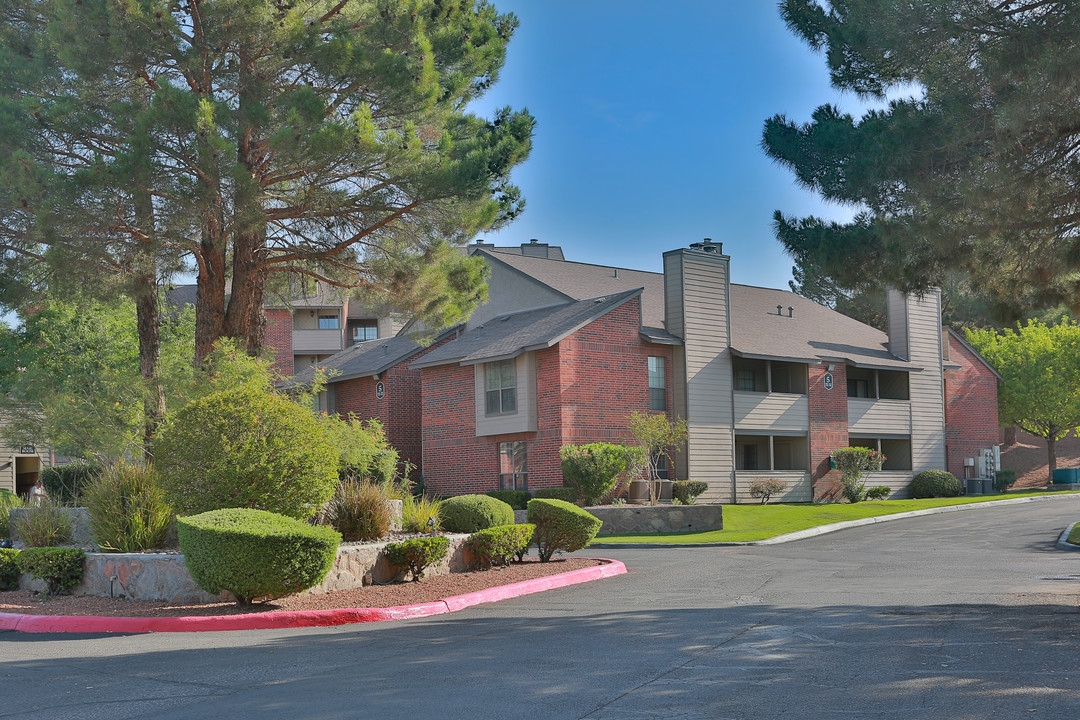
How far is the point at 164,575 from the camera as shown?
41.2ft

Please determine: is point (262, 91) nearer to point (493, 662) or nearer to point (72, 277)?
point (72, 277)

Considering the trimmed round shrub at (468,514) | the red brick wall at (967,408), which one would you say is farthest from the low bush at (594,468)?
the red brick wall at (967,408)

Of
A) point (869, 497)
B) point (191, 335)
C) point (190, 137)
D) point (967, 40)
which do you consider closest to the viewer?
point (967, 40)

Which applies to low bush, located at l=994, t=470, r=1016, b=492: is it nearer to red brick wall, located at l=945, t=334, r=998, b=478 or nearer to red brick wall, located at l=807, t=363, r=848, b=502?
red brick wall, located at l=945, t=334, r=998, b=478

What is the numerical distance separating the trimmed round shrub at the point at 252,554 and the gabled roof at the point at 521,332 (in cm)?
1774

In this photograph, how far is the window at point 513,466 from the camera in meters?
31.6

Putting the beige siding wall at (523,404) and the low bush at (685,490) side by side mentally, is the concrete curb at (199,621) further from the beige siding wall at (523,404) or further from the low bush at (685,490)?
the low bush at (685,490)

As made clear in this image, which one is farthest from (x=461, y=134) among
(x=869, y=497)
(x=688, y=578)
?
(x=869, y=497)

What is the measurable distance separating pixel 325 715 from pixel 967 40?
10.1 m

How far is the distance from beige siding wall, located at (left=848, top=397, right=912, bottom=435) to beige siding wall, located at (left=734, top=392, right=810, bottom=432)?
3.10m

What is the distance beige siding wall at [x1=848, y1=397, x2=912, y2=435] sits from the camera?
38188 millimetres

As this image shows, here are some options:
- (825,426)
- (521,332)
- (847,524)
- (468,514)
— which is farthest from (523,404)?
(468,514)

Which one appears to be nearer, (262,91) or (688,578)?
(688,578)

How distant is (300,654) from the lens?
30.3ft
